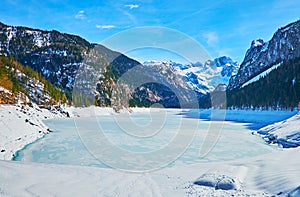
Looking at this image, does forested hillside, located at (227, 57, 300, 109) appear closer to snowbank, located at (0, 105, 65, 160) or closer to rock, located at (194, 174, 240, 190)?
snowbank, located at (0, 105, 65, 160)

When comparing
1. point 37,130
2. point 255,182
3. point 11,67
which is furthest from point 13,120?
point 11,67

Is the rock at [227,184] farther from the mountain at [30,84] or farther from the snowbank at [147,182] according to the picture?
the mountain at [30,84]

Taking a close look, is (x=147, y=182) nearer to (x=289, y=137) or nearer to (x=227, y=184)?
(x=227, y=184)

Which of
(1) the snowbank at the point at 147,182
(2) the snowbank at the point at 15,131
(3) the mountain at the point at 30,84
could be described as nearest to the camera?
(1) the snowbank at the point at 147,182

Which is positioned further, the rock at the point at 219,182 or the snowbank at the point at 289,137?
the snowbank at the point at 289,137

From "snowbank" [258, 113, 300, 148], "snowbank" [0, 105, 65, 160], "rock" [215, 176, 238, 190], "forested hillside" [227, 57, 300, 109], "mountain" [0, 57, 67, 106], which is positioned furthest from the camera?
"mountain" [0, 57, 67, 106]

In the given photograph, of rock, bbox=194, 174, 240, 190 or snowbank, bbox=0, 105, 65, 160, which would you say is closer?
rock, bbox=194, 174, 240, 190

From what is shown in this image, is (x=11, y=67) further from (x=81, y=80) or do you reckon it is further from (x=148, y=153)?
(x=148, y=153)

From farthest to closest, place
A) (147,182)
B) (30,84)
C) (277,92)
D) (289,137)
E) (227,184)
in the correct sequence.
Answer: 1. (30,84)
2. (277,92)
3. (289,137)
4. (147,182)
5. (227,184)

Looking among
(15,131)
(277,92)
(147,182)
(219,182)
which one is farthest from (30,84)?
(219,182)

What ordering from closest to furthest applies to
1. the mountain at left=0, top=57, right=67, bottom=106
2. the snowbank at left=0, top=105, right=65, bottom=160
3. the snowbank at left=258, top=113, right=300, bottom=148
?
the snowbank at left=0, top=105, right=65, bottom=160
the snowbank at left=258, top=113, right=300, bottom=148
the mountain at left=0, top=57, right=67, bottom=106

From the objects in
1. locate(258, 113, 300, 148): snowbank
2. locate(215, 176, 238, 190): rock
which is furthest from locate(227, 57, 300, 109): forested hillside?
locate(215, 176, 238, 190): rock

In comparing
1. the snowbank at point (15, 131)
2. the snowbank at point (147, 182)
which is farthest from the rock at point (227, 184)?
the snowbank at point (15, 131)

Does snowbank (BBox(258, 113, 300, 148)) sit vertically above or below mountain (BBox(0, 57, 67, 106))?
below
